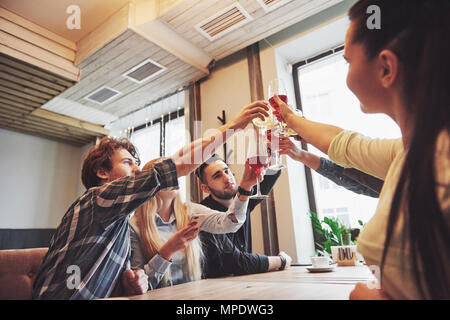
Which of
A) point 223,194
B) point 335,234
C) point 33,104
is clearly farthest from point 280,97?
point 33,104

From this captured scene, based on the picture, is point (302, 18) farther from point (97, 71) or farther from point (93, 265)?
point (93, 265)

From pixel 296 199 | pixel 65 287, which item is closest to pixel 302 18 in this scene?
pixel 296 199

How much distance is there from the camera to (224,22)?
2.75 metres

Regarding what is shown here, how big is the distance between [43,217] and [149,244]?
4.32 metres

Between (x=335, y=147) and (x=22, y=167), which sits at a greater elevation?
(x=22, y=167)

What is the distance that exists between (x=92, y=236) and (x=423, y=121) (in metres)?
0.95

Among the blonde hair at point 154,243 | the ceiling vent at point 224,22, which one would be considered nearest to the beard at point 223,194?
the blonde hair at point 154,243

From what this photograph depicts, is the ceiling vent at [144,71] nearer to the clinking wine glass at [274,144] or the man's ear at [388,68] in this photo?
the clinking wine glass at [274,144]

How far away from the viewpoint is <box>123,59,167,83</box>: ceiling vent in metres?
3.22

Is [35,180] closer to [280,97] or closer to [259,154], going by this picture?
[259,154]

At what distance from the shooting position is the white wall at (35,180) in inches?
181

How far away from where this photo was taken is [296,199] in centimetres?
271

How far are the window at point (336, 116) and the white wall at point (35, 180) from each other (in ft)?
Answer: 14.2
